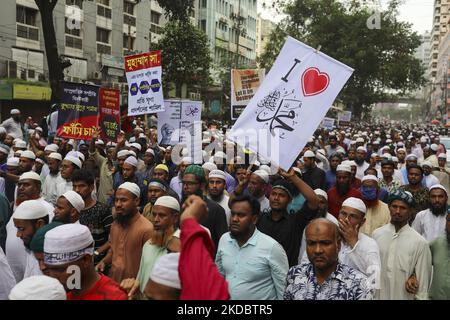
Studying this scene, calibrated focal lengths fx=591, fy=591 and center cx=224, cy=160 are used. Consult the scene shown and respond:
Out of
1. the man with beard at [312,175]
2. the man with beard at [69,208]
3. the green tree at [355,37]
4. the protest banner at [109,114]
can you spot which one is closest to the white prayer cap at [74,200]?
the man with beard at [69,208]

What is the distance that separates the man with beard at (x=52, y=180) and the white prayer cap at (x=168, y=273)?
510 centimetres

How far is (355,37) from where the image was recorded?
134ft

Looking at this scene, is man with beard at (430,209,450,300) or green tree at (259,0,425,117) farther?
green tree at (259,0,425,117)

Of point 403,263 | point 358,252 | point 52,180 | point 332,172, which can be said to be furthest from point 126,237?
point 332,172

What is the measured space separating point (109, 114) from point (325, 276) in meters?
7.53

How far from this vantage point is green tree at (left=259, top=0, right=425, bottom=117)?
40.3 meters

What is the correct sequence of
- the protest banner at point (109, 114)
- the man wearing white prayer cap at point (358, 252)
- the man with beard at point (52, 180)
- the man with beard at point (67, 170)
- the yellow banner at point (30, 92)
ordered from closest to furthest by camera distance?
the man wearing white prayer cap at point (358, 252) < the man with beard at point (67, 170) < the man with beard at point (52, 180) < the protest banner at point (109, 114) < the yellow banner at point (30, 92)

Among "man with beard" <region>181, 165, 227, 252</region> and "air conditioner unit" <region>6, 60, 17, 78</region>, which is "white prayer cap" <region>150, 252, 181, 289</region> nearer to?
"man with beard" <region>181, 165, 227, 252</region>

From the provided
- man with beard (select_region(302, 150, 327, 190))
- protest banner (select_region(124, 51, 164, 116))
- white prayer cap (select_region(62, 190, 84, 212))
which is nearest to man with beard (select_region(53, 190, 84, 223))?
white prayer cap (select_region(62, 190, 84, 212))

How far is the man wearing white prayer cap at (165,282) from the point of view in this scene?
256 centimetres

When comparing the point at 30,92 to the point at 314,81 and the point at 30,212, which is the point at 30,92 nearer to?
the point at 314,81

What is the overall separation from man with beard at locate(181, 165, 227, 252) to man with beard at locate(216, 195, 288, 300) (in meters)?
0.98

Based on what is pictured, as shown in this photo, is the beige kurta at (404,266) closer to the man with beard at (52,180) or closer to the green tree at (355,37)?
the man with beard at (52,180)

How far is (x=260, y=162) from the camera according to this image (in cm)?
894
